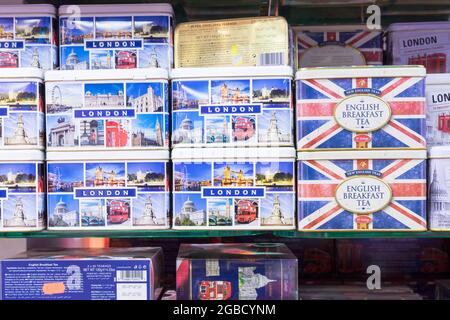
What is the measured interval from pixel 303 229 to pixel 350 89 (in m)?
0.40

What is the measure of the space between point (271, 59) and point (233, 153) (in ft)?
0.95

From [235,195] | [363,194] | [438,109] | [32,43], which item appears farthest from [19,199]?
[438,109]

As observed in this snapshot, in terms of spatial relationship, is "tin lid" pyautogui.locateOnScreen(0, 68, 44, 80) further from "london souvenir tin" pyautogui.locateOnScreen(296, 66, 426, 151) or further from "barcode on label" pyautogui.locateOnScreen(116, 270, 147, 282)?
"london souvenir tin" pyautogui.locateOnScreen(296, 66, 426, 151)

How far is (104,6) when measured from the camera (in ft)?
4.71

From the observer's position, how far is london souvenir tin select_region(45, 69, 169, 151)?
53.7 inches

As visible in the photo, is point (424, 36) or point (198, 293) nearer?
point (198, 293)

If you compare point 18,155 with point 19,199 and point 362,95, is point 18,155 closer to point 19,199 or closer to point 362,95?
point 19,199

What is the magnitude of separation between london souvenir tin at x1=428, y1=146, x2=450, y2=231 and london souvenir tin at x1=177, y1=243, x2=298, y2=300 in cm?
40

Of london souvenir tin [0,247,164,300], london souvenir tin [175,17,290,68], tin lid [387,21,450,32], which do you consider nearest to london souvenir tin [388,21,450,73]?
tin lid [387,21,450,32]

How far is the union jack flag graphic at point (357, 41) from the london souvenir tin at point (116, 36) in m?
0.46

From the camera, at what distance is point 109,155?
4.47 ft

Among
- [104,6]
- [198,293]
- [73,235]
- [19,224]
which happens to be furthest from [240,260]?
[104,6]

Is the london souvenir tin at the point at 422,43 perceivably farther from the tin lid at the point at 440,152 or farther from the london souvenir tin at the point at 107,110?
the london souvenir tin at the point at 107,110
